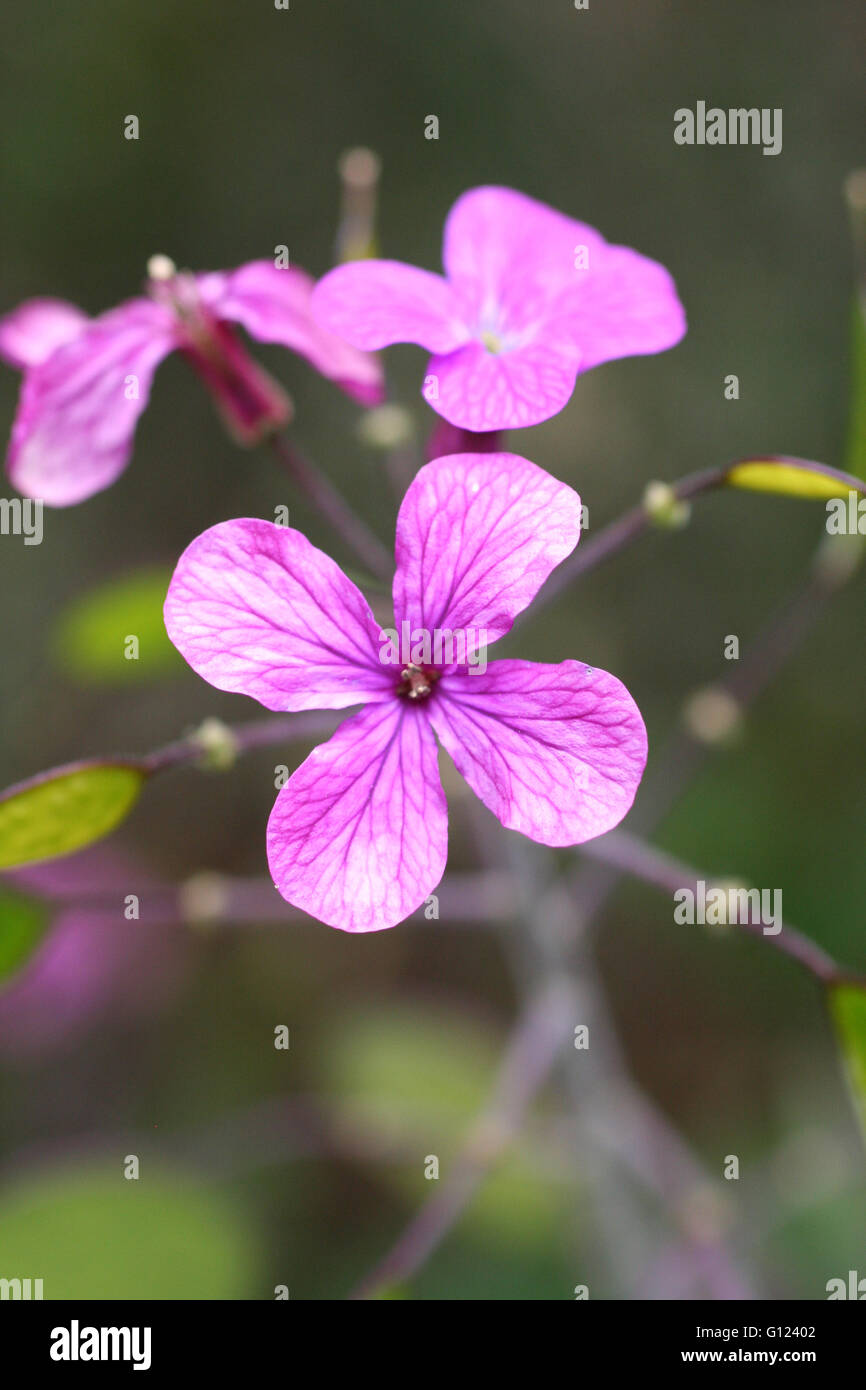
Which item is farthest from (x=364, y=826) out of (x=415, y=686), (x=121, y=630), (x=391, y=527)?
(x=391, y=527)

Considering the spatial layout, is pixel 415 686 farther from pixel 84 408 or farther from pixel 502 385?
pixel 84 408

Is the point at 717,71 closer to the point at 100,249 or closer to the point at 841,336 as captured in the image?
the point at 841,336

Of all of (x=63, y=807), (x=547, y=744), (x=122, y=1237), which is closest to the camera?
(x=547, y=744)

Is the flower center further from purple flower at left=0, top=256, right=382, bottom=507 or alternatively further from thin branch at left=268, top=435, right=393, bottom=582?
purple flower at left=0, top=256, right=382, bottom=507

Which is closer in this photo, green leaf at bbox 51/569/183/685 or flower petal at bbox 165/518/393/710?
flower petal at bbox 165/518/393/710

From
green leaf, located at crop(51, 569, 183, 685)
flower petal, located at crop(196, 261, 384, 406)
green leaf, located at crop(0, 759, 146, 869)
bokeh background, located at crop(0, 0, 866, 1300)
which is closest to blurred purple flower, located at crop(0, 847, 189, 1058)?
bokeh background, located at crop(0, 0, 866, 1300)

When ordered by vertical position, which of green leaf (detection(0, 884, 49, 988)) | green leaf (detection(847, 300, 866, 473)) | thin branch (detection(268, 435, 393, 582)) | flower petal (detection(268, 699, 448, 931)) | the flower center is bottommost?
green leaf (detection(0, 884, 49, 988))

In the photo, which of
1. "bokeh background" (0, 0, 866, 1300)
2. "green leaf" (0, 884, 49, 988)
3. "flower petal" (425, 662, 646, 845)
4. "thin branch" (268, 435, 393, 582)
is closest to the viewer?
"flower petal" (425, 662, 646, 845)
